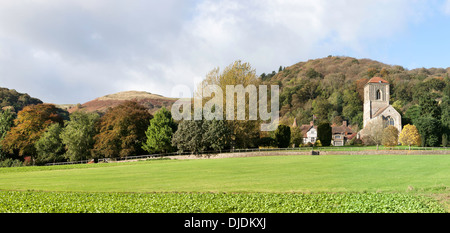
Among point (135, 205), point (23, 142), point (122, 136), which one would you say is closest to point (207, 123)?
point (122, 136)

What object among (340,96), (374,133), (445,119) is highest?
(340,96)

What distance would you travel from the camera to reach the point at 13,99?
88125mm

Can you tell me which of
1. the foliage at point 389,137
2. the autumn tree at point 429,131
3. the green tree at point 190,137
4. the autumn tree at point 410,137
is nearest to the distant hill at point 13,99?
the green tree at point 190,137

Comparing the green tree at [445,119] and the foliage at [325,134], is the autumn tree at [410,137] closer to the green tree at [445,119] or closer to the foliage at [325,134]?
the green tree at [445,119]

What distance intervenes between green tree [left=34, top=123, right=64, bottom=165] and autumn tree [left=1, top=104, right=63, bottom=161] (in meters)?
2.25

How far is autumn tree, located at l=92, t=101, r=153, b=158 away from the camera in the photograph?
4766 centimetres

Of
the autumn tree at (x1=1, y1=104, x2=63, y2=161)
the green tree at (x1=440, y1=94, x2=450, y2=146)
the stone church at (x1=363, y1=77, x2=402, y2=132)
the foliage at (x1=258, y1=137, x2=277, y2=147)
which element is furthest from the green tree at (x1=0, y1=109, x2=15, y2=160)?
the green tree at (x1=440, y1=94, x2=450, y2=146)

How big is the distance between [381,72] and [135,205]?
12991 centimetres

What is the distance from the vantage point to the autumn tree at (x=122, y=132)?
47656 mm

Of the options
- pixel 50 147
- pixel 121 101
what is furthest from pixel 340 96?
pixel 121 101

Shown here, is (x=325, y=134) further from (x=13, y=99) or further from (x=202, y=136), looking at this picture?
(x=13, y=99)

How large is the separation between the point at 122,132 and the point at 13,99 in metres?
55.3

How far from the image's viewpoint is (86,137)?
50438 millimetres
